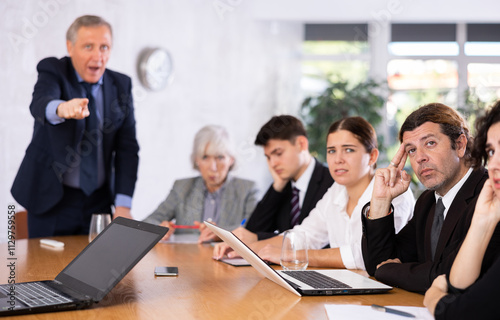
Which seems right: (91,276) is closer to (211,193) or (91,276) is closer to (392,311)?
(392,311)

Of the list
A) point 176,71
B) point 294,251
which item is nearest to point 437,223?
point 294,251

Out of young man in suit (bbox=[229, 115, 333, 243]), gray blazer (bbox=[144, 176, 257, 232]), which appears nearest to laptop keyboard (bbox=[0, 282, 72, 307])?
young man in suit (bbox=[229, 115, 333, 243])

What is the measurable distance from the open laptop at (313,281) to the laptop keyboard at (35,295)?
0.50m

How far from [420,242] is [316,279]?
466 mm

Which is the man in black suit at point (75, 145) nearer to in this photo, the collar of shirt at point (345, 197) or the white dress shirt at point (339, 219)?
the white dress shirt at point (339, 219)

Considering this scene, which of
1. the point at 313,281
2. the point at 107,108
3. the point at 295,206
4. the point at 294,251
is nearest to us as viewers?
the point at 313,281

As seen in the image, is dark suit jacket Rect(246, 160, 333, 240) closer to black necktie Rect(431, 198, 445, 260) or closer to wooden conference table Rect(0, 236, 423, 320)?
wooden conference table Rect(0, 236, 423, 320)

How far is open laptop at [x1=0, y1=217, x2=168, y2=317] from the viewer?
1341 mm

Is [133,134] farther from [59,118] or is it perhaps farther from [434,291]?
[434,291]

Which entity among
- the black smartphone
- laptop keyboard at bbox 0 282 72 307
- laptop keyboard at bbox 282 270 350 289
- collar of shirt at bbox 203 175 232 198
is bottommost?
the black smartphone

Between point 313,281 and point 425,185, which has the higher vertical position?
point 425,185

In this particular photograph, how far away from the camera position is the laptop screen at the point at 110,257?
4.61 ft

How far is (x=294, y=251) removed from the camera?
1.84 metres

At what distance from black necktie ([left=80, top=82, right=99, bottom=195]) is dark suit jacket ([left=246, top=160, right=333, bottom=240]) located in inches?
34.9
